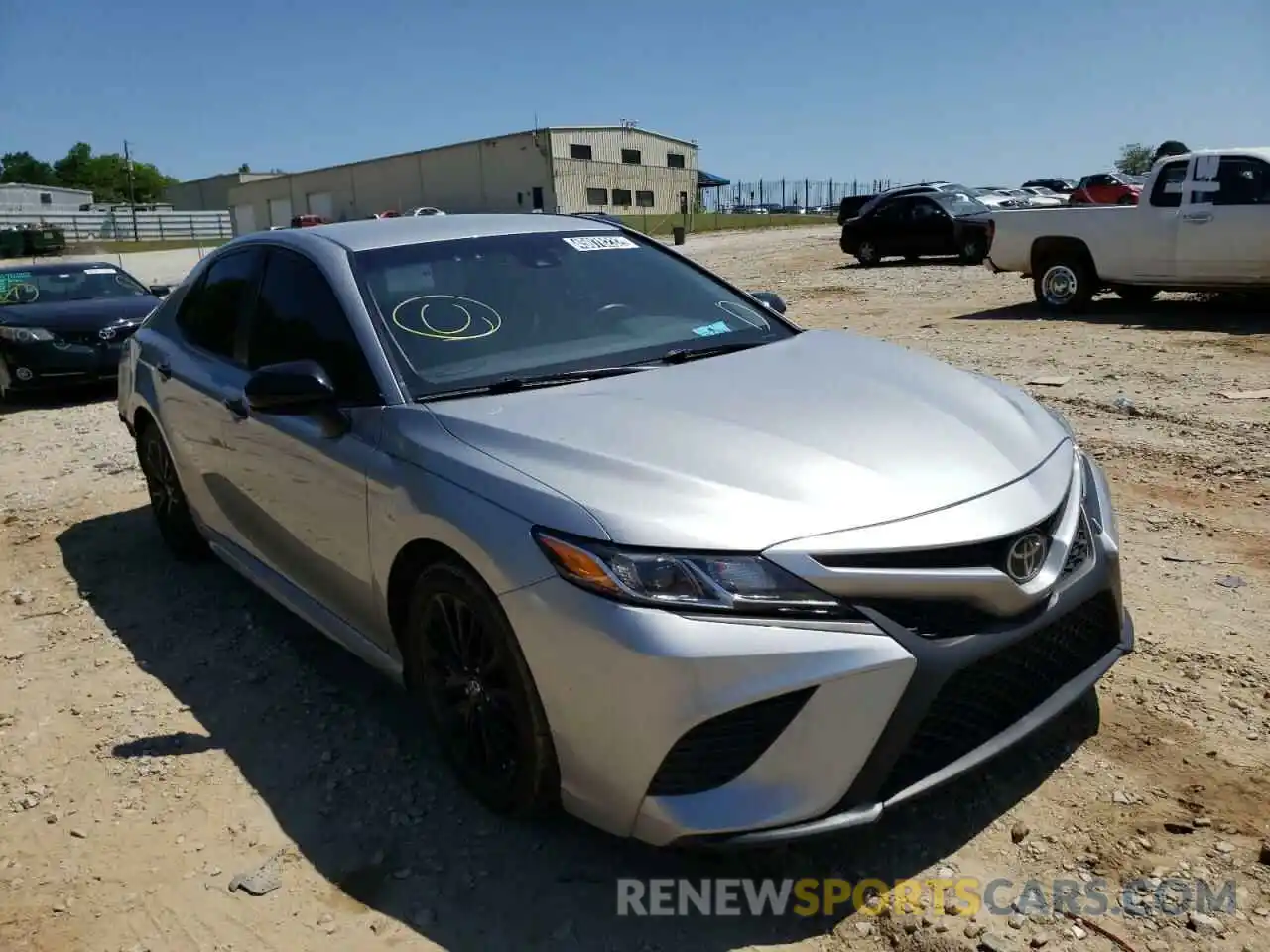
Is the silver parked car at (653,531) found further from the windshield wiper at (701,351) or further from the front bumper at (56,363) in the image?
the front bumper at (56,363)

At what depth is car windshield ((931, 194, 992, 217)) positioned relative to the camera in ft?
72.4

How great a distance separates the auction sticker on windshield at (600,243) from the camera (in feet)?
13.6

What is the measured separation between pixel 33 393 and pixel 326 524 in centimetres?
944

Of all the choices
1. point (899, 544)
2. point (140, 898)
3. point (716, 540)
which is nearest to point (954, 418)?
point (899, 544)

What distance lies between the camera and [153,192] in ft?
412

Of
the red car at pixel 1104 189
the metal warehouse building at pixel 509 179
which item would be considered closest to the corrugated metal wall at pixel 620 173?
the metal warehouse building at pixel 509 179

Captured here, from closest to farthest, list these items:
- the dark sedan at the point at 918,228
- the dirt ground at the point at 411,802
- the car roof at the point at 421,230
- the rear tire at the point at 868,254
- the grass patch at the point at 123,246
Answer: the dirt ground at the point at 411,802, the car roof at the point at 421,230, the dark sedan at the point at 918,228, the rear tire at the point at 868,254, the grass patch at the point at 123,246

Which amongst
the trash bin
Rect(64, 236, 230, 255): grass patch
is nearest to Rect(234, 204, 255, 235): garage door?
Rect(64, 236, 230, 255): grass patch

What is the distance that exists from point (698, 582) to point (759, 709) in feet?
1.00

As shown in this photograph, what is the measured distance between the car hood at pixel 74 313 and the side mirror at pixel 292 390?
323 inches

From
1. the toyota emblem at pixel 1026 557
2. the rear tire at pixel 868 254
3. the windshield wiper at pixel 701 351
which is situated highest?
the rear tire at pixel 868 254

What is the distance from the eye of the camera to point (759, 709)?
2354 millimetres

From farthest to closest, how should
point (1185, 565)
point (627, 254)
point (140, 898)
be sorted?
1. point (1185, 565)
2. point (627, 254)
3. point (140, 898)

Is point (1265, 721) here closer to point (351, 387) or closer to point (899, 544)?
point (899, 544)
